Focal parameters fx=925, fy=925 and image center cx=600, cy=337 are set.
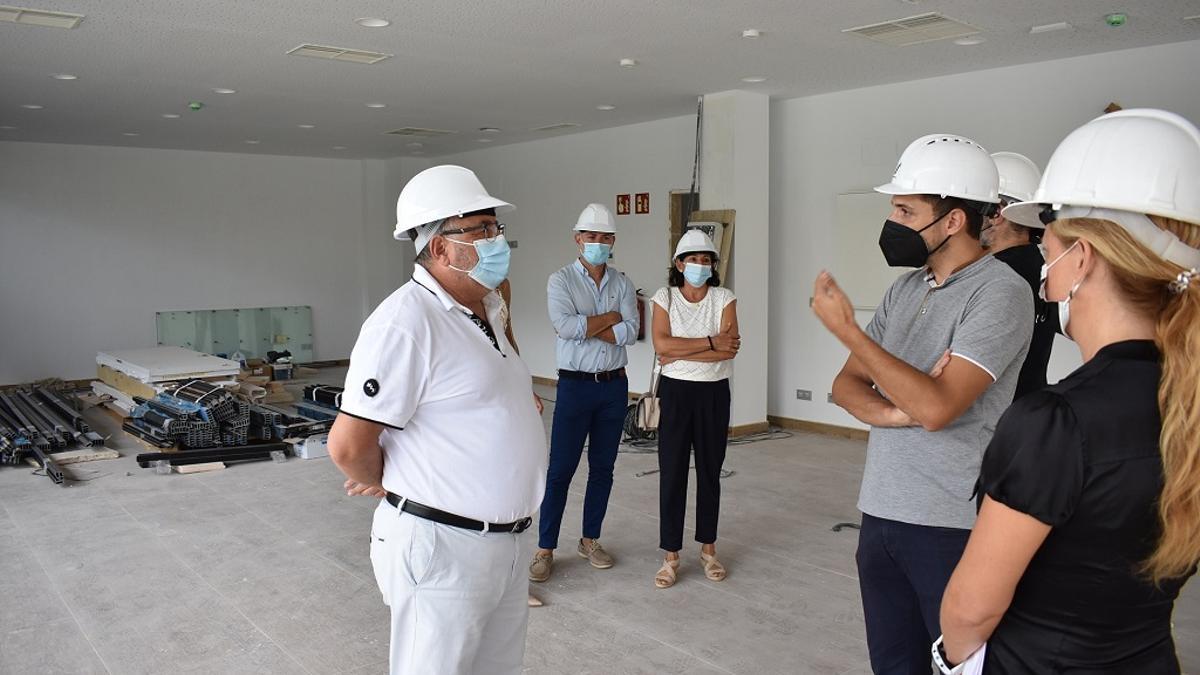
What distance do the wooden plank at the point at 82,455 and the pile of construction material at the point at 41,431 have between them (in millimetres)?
62

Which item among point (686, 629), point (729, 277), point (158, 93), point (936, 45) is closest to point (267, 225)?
Answer: point (158, 93)

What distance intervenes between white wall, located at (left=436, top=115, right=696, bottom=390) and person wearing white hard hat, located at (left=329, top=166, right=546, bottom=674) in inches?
300

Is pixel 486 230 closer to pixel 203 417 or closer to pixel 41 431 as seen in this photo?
pixel 203 417

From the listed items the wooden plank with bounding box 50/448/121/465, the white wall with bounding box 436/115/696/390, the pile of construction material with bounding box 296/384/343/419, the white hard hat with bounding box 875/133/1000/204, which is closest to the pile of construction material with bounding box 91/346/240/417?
the pile of construction material with bounding box 296/384/343/419

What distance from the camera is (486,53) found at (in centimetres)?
664

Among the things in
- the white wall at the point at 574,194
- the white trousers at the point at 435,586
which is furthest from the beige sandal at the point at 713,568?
the white wall at the point at 574,194

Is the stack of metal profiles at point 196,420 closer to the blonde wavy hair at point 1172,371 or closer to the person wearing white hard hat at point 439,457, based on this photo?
the person wearing white hard hat at point 439,457

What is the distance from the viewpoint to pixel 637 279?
34.0ft

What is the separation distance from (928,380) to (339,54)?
18.7 feet

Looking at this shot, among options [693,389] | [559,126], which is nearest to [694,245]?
[693,389]

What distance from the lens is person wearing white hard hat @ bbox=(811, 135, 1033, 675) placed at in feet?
6.81

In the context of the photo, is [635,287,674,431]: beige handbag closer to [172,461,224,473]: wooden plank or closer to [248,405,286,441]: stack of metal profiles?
[172,461,224,473]: wooden plank

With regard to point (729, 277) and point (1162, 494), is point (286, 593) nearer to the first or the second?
point (1162, 494)

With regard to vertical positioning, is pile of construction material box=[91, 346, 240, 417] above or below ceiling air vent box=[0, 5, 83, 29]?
below
